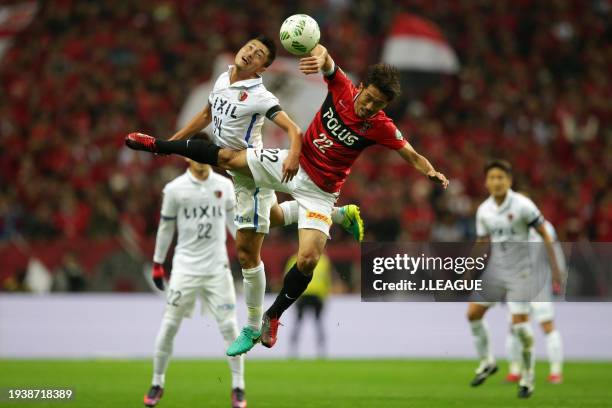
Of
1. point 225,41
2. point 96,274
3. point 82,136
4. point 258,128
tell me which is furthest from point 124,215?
point 258,128

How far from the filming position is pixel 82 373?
14.1 metres

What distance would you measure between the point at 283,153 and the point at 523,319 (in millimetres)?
4322

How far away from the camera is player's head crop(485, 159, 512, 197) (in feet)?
37.0

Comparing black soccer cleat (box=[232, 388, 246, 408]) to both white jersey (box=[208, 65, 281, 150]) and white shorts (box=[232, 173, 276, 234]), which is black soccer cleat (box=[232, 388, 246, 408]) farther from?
white jersey (box=[208, 65, 281, 150])

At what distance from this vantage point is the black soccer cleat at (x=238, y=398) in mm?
9751

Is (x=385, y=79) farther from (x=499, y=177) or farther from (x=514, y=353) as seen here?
(x=514, y=353)

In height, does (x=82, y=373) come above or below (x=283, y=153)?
below

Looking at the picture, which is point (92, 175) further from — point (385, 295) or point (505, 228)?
point (385, 295)

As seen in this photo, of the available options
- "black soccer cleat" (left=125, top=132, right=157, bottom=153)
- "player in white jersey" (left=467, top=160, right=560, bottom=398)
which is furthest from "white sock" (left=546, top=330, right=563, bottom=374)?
"black soccer cleat" (left=125, top=132, right=157, bottom=153)

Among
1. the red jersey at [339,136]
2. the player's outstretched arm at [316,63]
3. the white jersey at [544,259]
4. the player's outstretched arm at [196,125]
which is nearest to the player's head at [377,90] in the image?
the red jersey at [339,136]

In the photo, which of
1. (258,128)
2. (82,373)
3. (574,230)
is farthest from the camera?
(574,230)

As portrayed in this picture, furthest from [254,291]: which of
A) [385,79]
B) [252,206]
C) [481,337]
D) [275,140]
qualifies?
[275,140]

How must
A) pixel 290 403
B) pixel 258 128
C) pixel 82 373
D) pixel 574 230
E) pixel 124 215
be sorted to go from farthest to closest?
pixel 124 215
pixel 574 230
pixel 82 373
pixel 290 403
pixel 258 128

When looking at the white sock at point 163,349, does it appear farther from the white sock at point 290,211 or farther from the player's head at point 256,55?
the player's head at point 256,55
